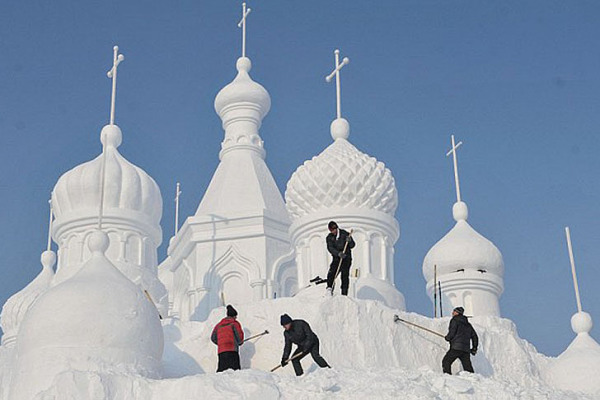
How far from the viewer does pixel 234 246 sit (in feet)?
72.6

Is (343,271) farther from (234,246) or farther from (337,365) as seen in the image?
(234,246)

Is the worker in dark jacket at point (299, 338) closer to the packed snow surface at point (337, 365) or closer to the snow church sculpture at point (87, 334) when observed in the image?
the packed snow surface at point (337, 365)

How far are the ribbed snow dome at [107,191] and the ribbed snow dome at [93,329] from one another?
857cm

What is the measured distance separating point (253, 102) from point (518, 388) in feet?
43.7

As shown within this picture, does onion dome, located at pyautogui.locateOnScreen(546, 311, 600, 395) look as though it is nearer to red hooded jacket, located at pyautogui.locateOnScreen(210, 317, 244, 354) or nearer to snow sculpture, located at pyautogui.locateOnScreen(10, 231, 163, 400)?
red hooded jacket, located at pyautogui.locateOnScreen(210, 317, 244, 354)

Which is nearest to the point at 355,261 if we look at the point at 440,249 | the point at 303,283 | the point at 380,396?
the point at 303,283

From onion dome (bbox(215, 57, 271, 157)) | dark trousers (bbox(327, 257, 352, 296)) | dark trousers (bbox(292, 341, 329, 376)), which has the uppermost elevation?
onion dome (bbox(215, 57, 271, 157))

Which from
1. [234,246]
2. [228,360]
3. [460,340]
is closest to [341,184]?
[234,246]

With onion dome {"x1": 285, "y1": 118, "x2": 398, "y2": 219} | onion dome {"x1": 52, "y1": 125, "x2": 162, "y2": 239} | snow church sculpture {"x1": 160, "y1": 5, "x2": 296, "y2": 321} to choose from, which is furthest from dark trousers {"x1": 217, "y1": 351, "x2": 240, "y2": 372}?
onion dome {"x1": 52, "y1": 125, "x2": 162, "y2": 239}

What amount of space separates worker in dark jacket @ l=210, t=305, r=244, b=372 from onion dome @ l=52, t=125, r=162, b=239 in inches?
343

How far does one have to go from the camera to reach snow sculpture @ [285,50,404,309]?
1881cm

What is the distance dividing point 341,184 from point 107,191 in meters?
5.43

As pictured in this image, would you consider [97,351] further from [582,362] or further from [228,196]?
[228,196]

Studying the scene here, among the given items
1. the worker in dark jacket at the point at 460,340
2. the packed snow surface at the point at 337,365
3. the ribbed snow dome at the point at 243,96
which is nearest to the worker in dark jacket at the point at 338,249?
the packed snow surface at the point at 337,365
